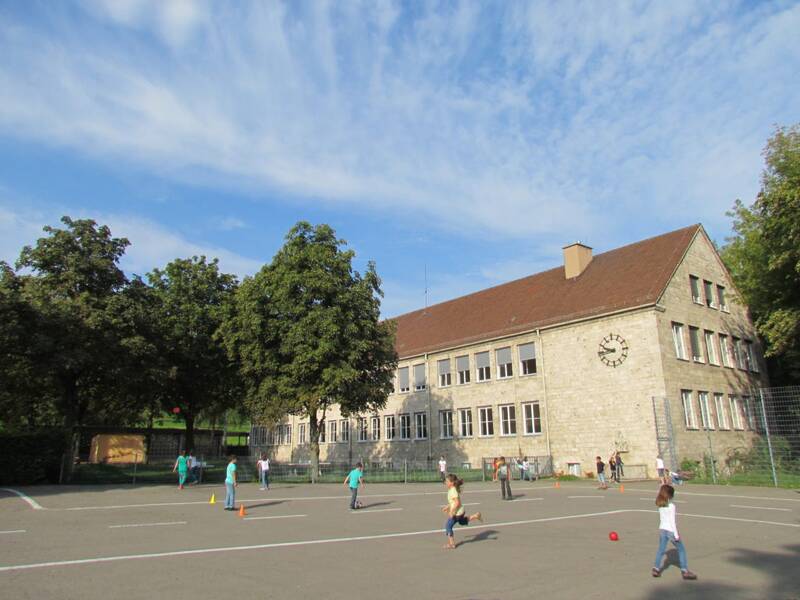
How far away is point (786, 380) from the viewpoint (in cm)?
4000

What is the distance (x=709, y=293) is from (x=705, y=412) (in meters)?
7.86

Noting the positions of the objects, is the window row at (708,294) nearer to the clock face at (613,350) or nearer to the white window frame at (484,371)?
the clock face at (613,350)

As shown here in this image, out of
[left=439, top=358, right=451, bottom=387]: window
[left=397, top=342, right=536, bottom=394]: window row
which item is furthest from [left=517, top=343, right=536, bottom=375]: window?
[left=439, top=358, right=451, bottom=387]: window

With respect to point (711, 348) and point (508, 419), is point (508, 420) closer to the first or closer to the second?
point (508, 419)

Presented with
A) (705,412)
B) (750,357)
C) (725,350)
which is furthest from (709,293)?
(705,412)

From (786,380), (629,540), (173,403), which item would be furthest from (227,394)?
(786,380)

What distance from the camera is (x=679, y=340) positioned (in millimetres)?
33594

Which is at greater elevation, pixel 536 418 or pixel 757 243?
pixel 757 243

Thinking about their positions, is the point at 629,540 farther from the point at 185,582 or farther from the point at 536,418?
the point at 536,418

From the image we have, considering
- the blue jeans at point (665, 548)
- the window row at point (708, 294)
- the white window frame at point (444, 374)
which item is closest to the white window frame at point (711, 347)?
the window row at point (708, 294)

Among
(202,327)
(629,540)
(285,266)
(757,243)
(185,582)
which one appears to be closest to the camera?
→ (185,582)

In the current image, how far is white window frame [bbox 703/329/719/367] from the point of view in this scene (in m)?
35.6

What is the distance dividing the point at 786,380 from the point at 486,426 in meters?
19.9

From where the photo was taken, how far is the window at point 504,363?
→ 39.9 m
